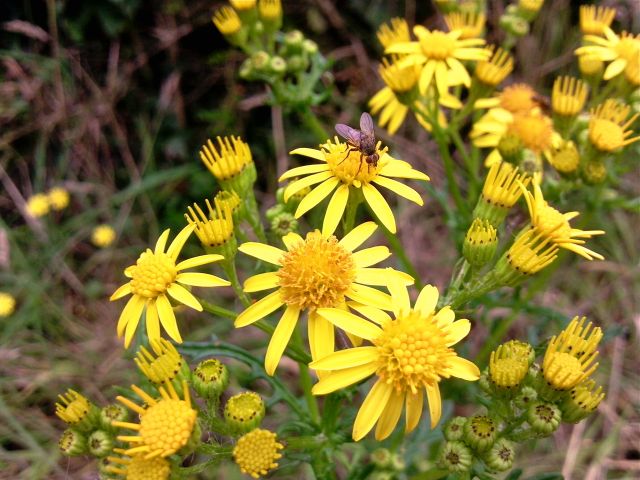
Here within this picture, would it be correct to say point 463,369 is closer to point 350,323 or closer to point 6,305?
point 350,323

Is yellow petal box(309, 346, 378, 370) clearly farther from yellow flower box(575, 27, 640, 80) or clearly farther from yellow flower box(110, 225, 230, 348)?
yellow flower box(575, 27, 640, 80)

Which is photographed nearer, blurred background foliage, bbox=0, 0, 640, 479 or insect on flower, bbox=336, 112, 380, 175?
insect on flower, bbox=336, 112, 380, 175

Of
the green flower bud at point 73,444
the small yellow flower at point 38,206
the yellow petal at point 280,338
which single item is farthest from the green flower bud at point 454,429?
the small yellow flower at point 38,206

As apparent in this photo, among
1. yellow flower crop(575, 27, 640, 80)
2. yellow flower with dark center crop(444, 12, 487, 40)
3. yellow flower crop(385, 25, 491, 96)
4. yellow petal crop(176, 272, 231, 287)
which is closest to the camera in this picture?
yellow petal crop(176, 272, 231, 287)

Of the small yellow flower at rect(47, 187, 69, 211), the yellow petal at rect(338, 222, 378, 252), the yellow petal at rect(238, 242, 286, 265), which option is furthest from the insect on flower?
the small yellow flower at rect(47, 187, 69, 211)

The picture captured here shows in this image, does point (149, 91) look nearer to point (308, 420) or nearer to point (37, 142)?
point (37, 142)

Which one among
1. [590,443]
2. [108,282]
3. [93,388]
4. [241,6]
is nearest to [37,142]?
[108,282]
